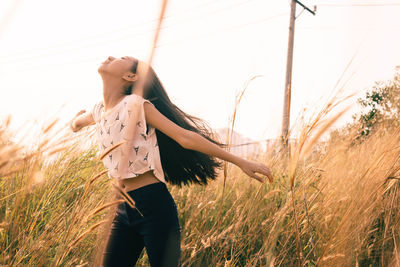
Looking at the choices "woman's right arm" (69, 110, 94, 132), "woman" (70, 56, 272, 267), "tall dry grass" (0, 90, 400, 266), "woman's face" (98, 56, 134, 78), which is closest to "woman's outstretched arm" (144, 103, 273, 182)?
"woman" (70, 56, 272, 267)

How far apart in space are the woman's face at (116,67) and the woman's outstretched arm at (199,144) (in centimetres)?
27

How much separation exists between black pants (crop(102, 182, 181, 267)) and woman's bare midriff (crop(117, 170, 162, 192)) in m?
0.02

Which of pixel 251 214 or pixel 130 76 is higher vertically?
pixel 130 76

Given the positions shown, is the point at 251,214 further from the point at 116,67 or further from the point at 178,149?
the point at 116,67

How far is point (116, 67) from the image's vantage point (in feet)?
5.57

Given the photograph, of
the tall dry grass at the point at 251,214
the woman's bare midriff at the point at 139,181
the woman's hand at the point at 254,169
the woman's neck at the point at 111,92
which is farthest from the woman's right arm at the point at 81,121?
the woman's hand at the point at 254,169

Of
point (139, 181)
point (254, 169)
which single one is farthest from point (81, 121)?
point (254, 169)

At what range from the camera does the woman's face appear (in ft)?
5.54

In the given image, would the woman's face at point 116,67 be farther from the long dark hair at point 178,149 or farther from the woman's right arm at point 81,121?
the woman's right arm at point 81,121

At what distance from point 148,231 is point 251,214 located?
0.88 m

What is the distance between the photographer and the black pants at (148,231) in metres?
1.52

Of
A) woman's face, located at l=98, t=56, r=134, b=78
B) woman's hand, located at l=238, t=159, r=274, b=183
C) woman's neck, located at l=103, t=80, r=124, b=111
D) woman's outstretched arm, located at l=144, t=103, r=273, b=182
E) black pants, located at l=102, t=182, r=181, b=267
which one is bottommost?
black pants, located at l=102, t=182, r=181, b=267

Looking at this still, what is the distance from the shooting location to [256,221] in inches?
84.6

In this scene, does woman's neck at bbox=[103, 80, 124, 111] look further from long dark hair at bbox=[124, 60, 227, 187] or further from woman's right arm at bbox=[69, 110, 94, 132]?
woman's right arm at bbox=[69, 110, 94, 132]
